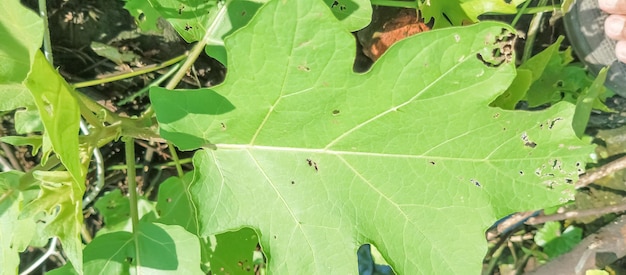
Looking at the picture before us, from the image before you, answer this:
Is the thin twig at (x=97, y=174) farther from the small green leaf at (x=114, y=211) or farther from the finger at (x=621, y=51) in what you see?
the finger at (x=621, y=51)

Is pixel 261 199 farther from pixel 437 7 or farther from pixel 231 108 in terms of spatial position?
pixel 437 7

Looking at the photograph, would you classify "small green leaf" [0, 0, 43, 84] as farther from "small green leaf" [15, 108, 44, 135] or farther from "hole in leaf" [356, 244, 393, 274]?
"hole in leaf" [356, 244, 393, 274]

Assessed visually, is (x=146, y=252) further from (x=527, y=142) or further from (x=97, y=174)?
(x=527, y=142)

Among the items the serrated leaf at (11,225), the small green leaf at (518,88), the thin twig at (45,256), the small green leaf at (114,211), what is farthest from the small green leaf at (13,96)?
the small green leaf at (518,88)

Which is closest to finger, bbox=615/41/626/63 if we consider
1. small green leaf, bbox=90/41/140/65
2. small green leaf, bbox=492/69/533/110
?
small green leaf, bbox=492/69/533/110

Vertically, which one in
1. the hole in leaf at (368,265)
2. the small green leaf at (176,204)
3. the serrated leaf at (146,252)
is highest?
the serrated leaf at (146,252)

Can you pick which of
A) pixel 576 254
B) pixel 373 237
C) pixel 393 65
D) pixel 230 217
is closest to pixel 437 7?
pixel 393 65
